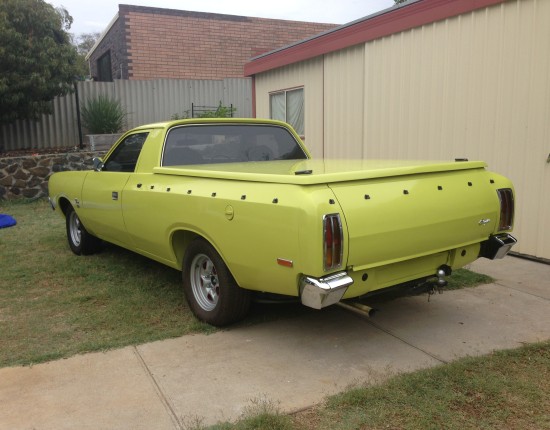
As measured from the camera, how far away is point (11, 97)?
1189cm

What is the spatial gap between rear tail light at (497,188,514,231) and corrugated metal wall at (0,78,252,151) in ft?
42.2

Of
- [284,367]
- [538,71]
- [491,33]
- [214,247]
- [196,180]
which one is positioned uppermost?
[491,33]

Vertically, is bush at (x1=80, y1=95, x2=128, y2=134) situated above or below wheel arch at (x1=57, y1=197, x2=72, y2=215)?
above

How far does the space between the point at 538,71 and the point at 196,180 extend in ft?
14.1

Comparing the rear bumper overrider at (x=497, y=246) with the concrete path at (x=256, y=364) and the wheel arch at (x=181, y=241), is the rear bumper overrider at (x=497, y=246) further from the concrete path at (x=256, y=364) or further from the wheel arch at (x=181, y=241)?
the wheel arch at (x=181, y=241)

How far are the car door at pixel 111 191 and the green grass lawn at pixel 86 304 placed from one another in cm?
51

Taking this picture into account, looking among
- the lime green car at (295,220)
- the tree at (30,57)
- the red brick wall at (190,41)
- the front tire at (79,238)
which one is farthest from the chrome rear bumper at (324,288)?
the red brick wall at (190,41)

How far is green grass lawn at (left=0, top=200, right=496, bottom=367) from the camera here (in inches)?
161

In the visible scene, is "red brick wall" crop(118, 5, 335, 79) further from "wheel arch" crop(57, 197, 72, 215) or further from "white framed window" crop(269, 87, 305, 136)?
"wheel arch" crop(57, 197, 72, 215)

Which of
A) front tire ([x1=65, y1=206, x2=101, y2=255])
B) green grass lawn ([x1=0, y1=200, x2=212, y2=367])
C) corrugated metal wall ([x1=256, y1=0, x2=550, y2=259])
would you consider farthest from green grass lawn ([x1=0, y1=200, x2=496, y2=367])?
corrugated metal wall ([x1=256, y1=0, x2=550, y2=259])

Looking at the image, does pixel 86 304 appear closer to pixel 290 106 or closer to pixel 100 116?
pixel 290 106

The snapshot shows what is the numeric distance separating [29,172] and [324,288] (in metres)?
11.2

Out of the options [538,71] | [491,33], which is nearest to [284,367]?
[538,71]

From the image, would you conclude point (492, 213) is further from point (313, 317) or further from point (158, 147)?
point (158, 147)
